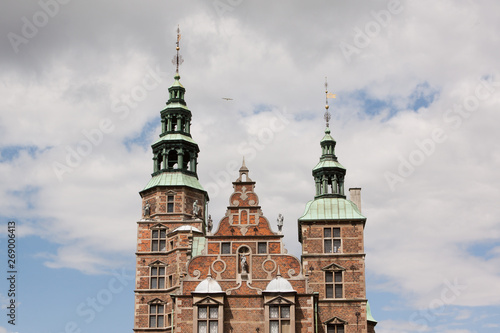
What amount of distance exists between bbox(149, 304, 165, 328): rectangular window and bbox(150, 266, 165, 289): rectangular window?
55.9 inches

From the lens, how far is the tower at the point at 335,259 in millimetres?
48281

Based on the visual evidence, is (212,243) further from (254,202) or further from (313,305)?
(313,305)

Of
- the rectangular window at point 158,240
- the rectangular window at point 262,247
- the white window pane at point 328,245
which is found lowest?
the rectangular window at point 262,247

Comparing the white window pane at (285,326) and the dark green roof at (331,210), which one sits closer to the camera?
the white window pane at (285,326)

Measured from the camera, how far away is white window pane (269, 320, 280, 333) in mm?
45219

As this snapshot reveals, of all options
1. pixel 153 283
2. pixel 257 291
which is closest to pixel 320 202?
pixel 257 291

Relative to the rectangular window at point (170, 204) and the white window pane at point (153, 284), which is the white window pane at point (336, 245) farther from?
the white window pane at point (153, 284)

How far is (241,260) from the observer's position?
156 ft

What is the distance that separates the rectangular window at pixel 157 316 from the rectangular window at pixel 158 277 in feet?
4.66

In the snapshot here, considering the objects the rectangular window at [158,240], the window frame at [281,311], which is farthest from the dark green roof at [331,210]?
the rectangular window at [158,240]

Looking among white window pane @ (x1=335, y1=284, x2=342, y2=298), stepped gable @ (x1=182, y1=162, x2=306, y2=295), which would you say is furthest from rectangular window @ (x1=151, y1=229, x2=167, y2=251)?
white window pane @ (x1=335, y1=284, x2=342, y2=298)

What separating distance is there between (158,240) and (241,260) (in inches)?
329

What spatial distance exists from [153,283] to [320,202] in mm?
12927

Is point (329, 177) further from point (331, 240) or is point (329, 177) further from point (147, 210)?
point (147, 210)
